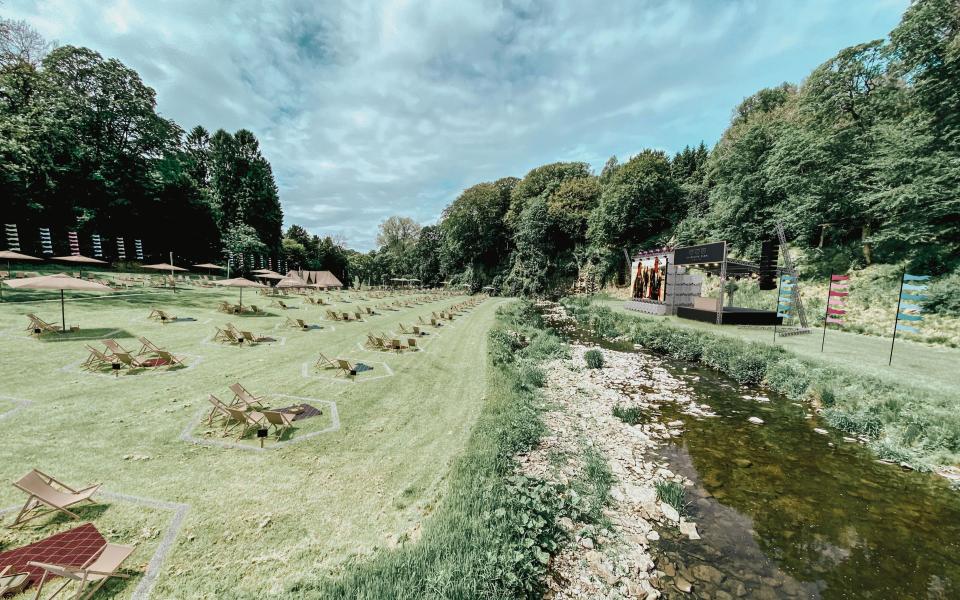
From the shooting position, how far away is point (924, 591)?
4.82 metres

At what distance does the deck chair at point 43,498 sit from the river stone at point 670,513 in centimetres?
973

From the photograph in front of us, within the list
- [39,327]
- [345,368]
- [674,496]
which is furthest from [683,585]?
[39,327]

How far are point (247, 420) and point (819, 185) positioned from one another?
1584 inches

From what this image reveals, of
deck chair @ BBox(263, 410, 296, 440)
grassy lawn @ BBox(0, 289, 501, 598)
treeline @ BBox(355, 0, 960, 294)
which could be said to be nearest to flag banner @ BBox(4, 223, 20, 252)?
grassy lawn @ BBox(0, 289, 501, 598)

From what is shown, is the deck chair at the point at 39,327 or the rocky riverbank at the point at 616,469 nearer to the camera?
the rocky riverbank at the point at 616,469

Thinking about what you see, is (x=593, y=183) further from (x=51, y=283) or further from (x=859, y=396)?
(x=51, y=283)

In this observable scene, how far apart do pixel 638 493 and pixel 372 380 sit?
346 inches

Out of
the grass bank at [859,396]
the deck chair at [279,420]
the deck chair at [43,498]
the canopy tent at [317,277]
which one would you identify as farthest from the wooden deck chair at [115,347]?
the canopy tent at [317,277]

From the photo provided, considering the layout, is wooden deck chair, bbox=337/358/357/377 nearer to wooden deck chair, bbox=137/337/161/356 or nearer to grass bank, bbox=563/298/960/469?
wooden deck chair, bbox=137/337/161/356

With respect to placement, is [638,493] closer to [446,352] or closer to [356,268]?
[446,352]

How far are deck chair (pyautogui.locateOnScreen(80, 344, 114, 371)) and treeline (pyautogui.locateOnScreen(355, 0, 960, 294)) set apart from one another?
40103mm

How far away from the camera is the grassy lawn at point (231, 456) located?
455 cm

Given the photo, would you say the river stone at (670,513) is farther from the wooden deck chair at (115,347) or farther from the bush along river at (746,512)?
the wooden deck chair at (115,347)

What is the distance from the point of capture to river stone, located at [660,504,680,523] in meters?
6.20
